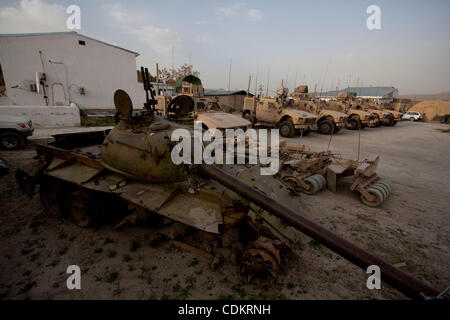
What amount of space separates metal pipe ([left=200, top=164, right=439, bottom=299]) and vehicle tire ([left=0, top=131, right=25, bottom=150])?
10918 millimetres

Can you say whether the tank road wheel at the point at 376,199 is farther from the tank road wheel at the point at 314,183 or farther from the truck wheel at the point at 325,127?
the truck wheel at the point at 325,127

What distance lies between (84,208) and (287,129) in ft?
43.9

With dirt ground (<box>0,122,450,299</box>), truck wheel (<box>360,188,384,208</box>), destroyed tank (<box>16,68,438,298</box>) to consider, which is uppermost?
destroyed tank (<box>16,68,438,298</box>)

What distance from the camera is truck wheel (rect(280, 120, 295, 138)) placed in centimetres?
1514

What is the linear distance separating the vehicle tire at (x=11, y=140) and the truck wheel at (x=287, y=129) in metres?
14.3

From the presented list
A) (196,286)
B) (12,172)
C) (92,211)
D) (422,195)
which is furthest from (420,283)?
(12,172)

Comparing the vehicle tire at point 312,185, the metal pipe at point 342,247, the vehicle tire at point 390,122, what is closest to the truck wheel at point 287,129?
the vehicle tire at point 312,185

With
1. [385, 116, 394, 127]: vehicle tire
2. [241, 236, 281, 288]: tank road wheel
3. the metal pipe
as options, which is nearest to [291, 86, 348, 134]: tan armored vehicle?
[385, 116, 394, 127]: vehicle tire

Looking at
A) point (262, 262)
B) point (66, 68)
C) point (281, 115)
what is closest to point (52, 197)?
point (262, 262)

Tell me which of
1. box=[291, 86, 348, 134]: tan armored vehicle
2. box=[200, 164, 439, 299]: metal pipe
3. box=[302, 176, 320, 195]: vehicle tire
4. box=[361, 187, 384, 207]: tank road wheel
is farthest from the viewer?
box=[291, 86, 348, 134]: tan armored vehicle

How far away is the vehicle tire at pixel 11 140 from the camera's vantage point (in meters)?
9.31

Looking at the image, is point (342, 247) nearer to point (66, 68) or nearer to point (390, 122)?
point (66, 68)

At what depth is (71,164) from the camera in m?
4.91

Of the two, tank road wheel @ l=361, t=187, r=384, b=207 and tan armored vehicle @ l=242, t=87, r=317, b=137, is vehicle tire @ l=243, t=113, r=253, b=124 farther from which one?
tank road wheel @ l=361, t=187, r=384, b=207
